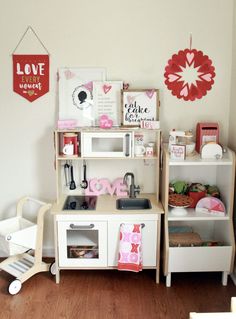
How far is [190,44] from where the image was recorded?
9.45ft

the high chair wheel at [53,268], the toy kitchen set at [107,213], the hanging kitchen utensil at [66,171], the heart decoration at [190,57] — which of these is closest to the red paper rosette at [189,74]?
the heart decoration at [190,57]

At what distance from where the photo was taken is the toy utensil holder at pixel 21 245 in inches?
107

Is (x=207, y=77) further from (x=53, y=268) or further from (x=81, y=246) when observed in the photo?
(x=53, y=268)

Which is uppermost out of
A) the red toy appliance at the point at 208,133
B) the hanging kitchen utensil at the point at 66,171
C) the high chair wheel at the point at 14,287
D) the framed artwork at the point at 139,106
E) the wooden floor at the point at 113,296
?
the framed artwork at the point at 139,106

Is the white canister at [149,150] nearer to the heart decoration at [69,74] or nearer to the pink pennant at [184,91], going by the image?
the pink pennant at [184,91]

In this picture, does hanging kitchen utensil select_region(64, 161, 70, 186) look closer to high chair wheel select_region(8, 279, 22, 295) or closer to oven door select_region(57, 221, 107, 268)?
oven door select_region(57, 221, 107, 268)

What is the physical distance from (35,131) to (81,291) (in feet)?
4.12

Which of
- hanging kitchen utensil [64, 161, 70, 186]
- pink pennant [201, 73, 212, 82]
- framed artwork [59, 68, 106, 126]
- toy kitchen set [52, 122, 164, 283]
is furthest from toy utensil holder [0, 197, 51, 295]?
pink pennant [201, 73, 212, 82]

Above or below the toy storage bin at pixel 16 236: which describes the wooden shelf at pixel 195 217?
above

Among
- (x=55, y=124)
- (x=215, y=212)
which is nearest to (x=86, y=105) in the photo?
(x=55, y=124)

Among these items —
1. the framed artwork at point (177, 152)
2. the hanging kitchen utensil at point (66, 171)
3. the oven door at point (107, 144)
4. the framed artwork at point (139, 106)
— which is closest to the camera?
the framed artwork at point (177, 152)

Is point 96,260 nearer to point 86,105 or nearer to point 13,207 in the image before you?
point 13,207

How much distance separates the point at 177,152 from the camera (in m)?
2.69

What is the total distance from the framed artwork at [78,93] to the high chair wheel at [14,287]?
1230 millimetres
